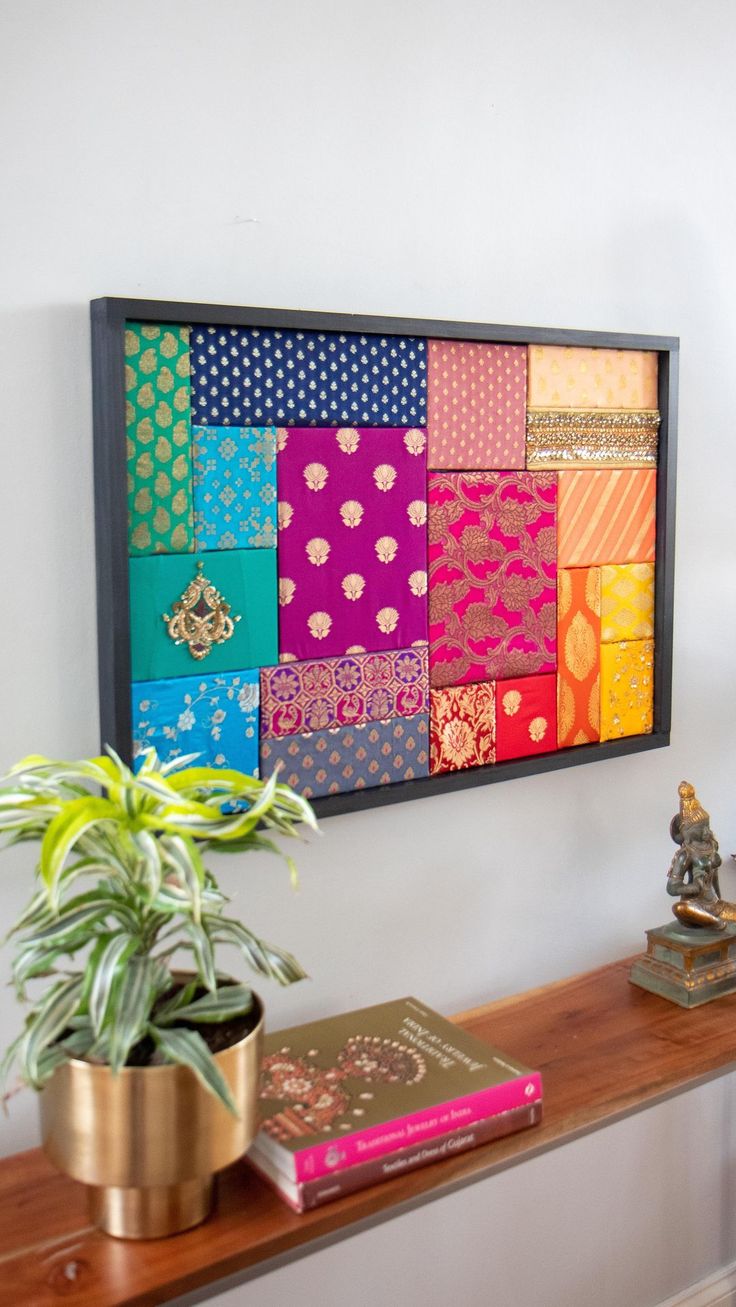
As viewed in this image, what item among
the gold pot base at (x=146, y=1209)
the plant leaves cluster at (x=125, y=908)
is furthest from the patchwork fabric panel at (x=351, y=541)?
the gold pot base at (x=146, y=1209)

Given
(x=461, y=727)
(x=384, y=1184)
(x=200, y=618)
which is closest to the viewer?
(x=384, y=1184)

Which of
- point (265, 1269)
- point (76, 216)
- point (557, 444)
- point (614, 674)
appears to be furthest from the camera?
point (614, 674)

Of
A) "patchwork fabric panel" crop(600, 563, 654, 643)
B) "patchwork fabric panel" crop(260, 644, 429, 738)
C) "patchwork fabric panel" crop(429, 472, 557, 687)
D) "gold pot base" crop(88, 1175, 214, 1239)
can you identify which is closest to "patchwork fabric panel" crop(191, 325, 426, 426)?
"patchwork fabric panel" crop(429, 472, 557, 687)

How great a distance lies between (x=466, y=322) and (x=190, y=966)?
2.79 ft

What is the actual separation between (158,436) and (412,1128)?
2.48 feet

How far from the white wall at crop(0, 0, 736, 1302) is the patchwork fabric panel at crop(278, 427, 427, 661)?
181mm

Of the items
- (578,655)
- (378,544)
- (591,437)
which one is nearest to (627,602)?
(578,655)

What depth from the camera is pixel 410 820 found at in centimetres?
161

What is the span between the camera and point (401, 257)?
4.99ft

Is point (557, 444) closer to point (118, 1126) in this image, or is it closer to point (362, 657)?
point (362, 657)

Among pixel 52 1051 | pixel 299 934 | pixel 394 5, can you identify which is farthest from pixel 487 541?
pixel 52 1051

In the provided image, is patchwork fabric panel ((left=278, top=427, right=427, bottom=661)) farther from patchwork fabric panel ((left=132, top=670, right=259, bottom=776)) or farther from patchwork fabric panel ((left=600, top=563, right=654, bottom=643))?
patchwork fabric panel ((left=600, top=563, right=654, bottom=643))

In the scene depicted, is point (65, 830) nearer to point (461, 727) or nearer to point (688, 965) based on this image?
point (461, 727)

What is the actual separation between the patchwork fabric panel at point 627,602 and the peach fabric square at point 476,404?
0.80 feet
